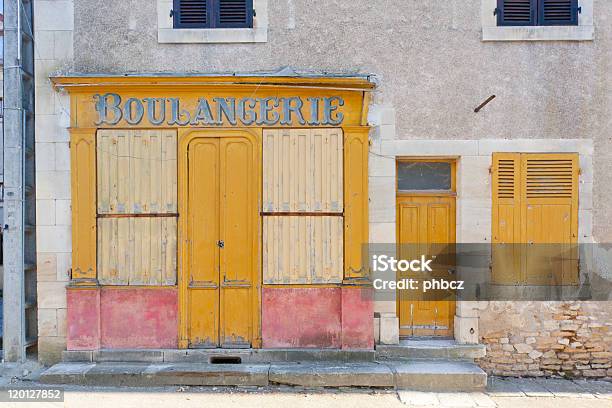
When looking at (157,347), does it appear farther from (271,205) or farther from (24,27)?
(24,27)

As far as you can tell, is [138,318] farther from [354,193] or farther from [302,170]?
[354,193]

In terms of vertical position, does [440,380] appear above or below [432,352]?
below

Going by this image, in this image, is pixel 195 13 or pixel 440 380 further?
pixel 195 13

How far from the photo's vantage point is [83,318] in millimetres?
6164

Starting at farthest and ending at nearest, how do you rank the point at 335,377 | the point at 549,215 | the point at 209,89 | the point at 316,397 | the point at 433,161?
the point at 433,161, the point at 549,215, the point at 209,89, the point at 335,377, the point at 316,397

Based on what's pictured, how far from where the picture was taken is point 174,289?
6.21 metres

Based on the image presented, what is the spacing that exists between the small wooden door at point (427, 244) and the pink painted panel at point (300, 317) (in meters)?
0.90

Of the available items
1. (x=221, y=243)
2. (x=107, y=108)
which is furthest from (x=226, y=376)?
(x=107, y=108)

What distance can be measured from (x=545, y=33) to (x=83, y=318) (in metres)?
6.30

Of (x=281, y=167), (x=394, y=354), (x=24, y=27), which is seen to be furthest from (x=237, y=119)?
(x=394, y=354)

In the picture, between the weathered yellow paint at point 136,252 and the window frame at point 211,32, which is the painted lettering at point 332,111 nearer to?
the window frame at point 211,32

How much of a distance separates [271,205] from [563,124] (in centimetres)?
355

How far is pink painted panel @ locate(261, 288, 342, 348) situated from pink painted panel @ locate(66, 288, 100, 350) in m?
1.94

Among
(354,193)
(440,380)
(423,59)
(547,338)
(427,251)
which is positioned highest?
(423,59)
